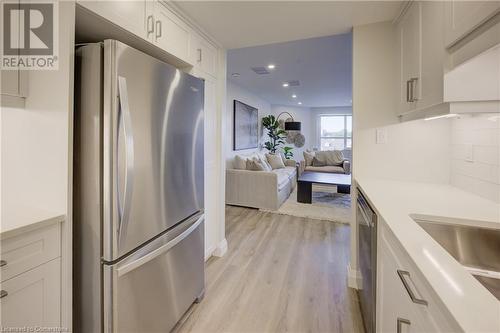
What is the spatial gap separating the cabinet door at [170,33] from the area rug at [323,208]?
120 inches

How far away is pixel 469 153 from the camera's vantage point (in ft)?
5.39

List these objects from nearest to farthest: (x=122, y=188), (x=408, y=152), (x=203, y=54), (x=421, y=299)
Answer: (x=421, y=299) → (x=122, y=188) → (x=408, y=152) → (x=203, y=54)

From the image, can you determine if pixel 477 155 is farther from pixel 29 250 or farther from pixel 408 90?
pixel 29 250

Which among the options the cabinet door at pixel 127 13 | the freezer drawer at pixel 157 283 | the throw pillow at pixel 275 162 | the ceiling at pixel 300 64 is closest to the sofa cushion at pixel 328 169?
the throw pillow at pixel 275 162

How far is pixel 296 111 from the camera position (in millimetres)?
9266

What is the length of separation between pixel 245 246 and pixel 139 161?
205 centimetres

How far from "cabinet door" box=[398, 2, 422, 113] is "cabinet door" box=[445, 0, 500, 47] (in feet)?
1.27

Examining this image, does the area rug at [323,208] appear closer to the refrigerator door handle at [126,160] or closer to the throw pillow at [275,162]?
the throw pillow at [275,162]

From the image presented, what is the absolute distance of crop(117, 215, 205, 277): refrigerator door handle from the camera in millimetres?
1188

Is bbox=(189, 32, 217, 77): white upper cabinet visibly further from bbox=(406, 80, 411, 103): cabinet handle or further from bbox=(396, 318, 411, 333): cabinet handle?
bbox=(396, 318, 411, 333): cabinet handle

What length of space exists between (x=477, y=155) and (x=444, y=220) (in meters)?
0.70

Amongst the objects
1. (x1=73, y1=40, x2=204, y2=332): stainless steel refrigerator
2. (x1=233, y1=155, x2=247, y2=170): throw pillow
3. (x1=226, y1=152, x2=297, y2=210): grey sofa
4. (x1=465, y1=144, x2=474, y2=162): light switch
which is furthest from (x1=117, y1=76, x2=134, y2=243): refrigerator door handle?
(x1=233, y1=155, x2=247, y2=170): throw pillow

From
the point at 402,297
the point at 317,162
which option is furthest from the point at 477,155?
the point at 317,162

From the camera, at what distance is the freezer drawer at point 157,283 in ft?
3.81
